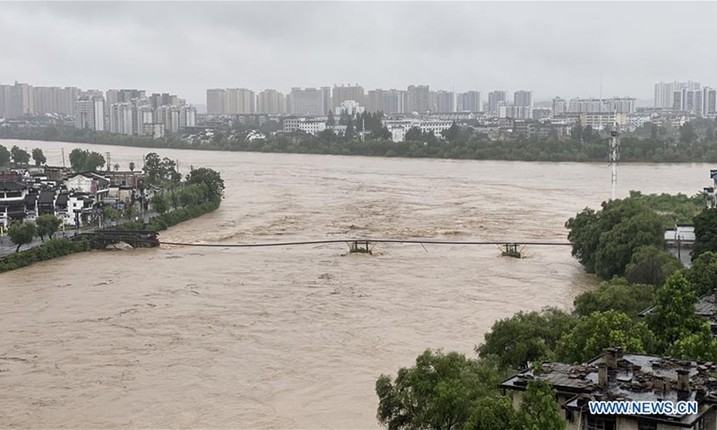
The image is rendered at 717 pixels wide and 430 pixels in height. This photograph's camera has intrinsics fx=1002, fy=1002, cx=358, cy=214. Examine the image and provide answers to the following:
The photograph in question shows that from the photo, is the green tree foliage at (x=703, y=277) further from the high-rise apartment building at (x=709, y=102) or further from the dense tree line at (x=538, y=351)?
the high-rise apartment building at (x=709, y=102)

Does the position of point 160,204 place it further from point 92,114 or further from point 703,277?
point 92,114

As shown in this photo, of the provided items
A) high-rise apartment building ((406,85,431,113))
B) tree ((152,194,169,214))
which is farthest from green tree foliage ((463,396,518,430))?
high-rise apartment building ((406,85,431,113))

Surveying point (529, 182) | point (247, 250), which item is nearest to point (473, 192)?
point (529, 182)

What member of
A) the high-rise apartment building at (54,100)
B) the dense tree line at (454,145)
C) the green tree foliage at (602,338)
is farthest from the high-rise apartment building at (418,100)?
the green tree foliage at (602,338)

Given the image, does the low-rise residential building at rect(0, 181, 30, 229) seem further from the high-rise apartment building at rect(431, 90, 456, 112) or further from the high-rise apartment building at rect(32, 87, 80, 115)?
the high-rise apartment building at rect(431, 90, 456, 112)

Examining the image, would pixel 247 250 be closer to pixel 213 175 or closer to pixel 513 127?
pixel 213 175
